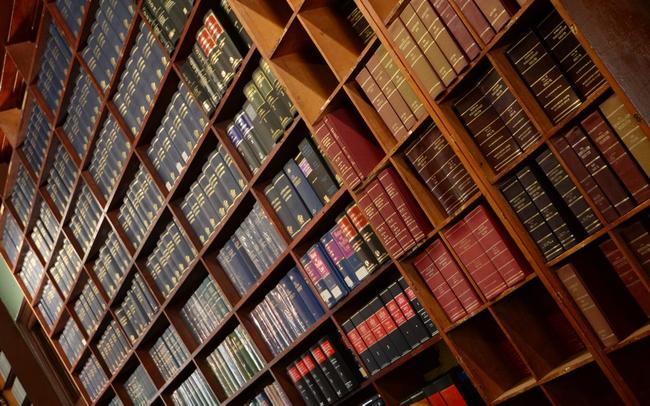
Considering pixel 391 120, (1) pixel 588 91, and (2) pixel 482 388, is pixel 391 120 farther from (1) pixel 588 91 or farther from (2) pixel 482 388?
(2) pixel 482 388

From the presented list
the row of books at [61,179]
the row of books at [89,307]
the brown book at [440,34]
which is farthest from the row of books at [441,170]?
the row of books at [89,307]

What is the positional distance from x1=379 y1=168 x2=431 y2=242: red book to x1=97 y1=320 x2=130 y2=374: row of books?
2302 mm

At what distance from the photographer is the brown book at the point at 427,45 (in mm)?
2104

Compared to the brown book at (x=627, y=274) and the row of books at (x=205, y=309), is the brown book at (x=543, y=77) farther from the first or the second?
the row of books at (x=205, y=309)

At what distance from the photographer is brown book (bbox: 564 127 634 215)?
71.9 inches

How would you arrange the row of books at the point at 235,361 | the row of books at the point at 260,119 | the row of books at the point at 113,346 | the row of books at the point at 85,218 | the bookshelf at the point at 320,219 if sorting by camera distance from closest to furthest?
1. the bookshelf at the point at 320,219
2. the row of books at the point at 260,119
3. the row of books at the point at 235,361
4. the row of books at the point at 85,218
5. the row of books at the point at 113,346

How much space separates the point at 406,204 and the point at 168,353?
199 centimetres

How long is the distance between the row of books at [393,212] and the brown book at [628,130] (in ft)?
2.32

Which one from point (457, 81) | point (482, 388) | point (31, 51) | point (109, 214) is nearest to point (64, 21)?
point (31, 51)

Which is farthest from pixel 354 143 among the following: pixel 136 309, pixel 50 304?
pixel 50 304

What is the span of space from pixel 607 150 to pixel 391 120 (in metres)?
0.68

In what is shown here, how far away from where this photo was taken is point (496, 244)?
2.14m

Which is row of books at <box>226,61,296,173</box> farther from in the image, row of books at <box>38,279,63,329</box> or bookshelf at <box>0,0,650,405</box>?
row of books at <box>38,279,63,329</box>

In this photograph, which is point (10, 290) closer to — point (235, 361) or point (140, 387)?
point (140, 387)
